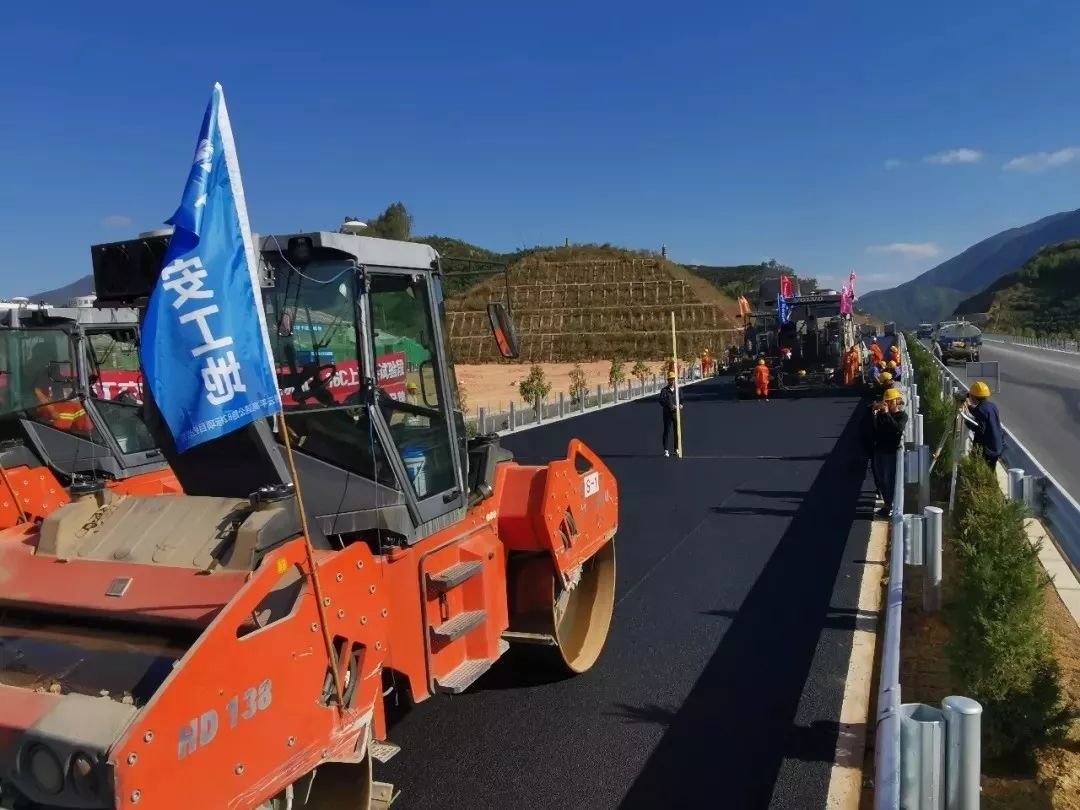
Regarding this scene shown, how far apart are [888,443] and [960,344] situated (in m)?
35.6

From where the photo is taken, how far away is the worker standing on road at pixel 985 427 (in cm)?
982

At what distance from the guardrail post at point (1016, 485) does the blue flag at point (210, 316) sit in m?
5.82

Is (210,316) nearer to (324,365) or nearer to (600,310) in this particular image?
(324,365)

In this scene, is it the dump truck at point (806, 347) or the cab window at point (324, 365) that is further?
the dump truck at point (806, 347)

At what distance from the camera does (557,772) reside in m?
4.61

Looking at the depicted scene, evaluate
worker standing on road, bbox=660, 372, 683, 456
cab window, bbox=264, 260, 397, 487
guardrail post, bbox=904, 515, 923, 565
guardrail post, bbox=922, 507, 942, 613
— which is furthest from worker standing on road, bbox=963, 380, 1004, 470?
cab window, bbox=264, 260, 397, 487

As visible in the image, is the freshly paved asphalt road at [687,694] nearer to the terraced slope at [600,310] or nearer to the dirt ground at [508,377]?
the dirt ground at [508,377]

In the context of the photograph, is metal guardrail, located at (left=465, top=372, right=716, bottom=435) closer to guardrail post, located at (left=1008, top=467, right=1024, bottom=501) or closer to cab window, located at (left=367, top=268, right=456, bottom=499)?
guardrail post, located at (left=1008, top=467, right=1024, bottom=501)

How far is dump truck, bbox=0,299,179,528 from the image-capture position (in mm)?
7355

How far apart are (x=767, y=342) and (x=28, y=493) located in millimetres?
26243

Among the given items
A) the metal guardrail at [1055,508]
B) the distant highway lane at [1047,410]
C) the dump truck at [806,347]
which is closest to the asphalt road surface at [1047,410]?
the distant highway lane at [1047,410]

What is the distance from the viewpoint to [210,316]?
125 inches

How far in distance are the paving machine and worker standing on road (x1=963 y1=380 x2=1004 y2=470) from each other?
6.59 meters

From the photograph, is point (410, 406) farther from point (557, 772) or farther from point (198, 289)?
point (557, 772)
